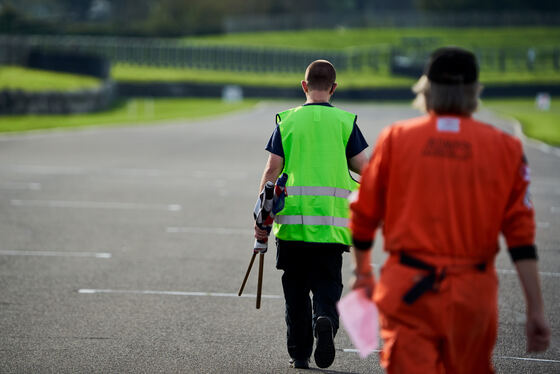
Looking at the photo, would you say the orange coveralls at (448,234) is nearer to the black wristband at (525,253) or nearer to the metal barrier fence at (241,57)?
the black wristband at (525,253)

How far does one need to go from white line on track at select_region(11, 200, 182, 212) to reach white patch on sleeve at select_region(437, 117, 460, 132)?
936 centimetres

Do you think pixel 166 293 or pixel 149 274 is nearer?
pixel 166 293

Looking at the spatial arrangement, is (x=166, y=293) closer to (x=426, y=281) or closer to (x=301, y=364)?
(x=301, y=364)

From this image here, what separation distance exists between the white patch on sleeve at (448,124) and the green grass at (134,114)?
23.5m

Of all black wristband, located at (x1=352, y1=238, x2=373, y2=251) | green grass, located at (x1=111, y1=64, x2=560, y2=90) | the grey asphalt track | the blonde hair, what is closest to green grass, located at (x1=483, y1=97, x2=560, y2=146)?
green grass, located at (x1=111, y1=64, x2=560, y2=90)

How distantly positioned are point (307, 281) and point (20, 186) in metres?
10.3

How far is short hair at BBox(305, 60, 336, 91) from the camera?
547 centimetres

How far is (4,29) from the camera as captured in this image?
5847cm

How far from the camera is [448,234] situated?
3477mm

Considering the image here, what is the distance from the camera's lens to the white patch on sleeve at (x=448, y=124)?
11.5 feet

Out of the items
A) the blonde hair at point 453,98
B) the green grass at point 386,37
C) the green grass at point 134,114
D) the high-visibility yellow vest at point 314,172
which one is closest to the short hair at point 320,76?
the high-visibility yellow vest at point 314,172

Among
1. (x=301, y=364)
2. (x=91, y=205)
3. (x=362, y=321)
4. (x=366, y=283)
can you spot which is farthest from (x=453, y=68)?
(x=91, y=205)

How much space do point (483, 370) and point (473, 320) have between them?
24cm

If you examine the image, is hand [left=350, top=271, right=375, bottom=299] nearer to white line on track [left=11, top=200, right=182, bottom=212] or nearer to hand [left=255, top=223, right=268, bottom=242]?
hand [left=255, top=223, right=268, bottom=242]
